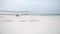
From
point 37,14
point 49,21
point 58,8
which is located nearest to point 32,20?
point 37,14

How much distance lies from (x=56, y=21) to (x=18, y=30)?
0.47 metres

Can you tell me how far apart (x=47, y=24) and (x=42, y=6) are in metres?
0.22

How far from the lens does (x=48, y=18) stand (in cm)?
70

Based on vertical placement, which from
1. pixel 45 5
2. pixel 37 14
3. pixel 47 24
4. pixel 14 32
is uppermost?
pixel 45 5

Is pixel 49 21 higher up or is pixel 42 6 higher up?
pixel 42 6

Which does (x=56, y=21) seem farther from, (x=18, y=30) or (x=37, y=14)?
(x=18, y=30)

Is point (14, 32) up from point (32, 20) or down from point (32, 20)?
down

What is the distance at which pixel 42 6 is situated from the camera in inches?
27.5

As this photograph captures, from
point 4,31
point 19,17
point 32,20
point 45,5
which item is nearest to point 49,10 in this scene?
point 45,5

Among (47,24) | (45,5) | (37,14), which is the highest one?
(45,5)

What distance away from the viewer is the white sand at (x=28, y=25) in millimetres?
700

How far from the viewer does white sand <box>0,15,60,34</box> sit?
700mm

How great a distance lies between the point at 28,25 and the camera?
0.71 metres

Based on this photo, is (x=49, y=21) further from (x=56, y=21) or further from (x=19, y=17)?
(x=19, y=17)
